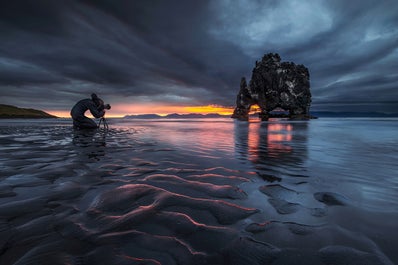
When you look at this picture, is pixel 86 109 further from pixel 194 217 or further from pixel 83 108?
→ pixel 194 217

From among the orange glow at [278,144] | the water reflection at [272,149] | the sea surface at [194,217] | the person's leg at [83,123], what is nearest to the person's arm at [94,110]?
the person's leg at [83,123]

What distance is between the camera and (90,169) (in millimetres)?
4559

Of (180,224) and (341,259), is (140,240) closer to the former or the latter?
(180,224)

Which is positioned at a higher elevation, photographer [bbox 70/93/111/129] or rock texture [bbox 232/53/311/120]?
rock texture [bbox 232/53/311/120]

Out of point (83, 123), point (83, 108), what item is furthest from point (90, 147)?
point (83, 123)

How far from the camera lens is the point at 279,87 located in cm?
9588

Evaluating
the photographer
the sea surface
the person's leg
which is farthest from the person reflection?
the person's leg

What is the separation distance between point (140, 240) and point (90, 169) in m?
3.54

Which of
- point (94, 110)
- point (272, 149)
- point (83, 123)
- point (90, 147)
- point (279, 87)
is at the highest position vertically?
point (279, 87)

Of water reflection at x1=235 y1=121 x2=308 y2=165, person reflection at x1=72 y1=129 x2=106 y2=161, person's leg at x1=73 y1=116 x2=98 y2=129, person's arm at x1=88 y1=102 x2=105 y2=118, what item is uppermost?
person's arm at x1=88 y1=102 x2=105 y2=118

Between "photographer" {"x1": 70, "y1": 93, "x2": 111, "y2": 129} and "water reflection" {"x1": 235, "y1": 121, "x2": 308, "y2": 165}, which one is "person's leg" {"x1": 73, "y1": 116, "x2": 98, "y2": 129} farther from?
"water reflection" {"x1": 235, "y1": 121, "x2": 308, "y2": 165}

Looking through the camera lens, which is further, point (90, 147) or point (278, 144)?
point (278, 144)

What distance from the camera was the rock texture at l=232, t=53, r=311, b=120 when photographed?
95.4 meters

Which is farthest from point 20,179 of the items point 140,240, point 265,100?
point 265,100
